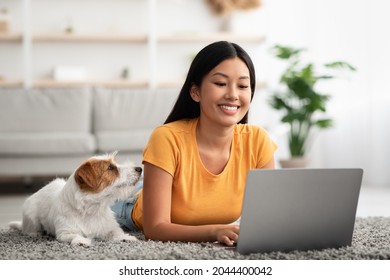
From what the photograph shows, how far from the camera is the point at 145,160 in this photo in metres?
1.81

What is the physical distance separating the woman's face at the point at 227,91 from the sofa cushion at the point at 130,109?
9.77 feet

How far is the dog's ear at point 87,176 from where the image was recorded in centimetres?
193

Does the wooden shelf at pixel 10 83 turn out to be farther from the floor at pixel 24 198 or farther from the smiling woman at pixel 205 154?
the smiling woman at pixel 205 154

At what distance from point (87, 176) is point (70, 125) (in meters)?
2.98

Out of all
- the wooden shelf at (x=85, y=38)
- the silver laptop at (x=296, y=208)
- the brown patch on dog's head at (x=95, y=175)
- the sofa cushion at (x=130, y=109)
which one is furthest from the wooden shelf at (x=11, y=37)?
the silver laptop at (x=296, y=208)

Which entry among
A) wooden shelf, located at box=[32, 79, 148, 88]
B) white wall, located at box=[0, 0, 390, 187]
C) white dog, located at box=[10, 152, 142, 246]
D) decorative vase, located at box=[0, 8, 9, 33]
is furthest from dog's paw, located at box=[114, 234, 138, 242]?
decorative vase, located at box=[0, 8, 9, 33]

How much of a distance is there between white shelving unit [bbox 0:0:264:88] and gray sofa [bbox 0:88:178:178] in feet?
2.39

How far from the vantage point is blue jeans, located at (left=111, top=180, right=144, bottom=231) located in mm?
2250

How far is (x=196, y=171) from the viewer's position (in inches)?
74.4

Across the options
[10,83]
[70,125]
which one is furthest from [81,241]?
[10,83]

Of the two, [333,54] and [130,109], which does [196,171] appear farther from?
[333,54]
